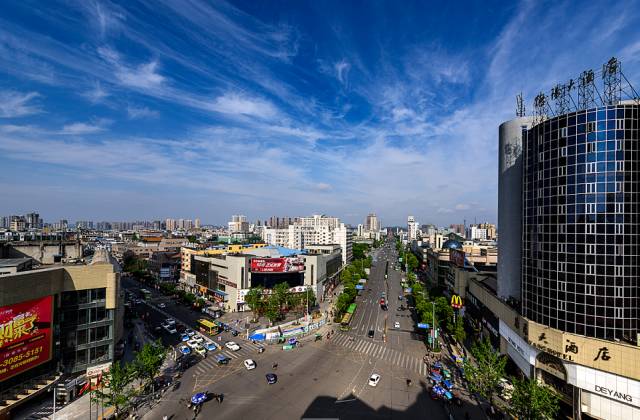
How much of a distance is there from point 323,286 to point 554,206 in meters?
71.9

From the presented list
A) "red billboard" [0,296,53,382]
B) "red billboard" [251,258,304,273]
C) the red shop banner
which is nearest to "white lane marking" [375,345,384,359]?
"red billboard" [251,258,304,273]

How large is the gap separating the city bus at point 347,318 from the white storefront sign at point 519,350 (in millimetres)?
31086

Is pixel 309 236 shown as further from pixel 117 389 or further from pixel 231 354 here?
pixel 117 389

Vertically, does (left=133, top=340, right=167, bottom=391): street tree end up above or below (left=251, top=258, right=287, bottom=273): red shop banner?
below

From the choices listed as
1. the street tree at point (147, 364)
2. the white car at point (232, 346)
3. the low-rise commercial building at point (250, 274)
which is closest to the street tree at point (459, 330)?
the white car at point (232, 346)

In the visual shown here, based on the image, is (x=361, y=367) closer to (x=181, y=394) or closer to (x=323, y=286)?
(x=181, y=394)

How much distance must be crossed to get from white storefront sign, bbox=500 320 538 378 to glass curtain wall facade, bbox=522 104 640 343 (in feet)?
14.7

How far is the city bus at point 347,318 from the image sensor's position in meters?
70.9

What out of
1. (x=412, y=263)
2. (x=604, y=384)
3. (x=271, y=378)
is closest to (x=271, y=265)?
(x=271, y=378)

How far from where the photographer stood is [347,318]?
254ft

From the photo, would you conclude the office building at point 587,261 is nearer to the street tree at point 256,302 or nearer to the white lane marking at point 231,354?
the white lane marking at point 231,354

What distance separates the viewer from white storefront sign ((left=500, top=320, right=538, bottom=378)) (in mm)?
41938

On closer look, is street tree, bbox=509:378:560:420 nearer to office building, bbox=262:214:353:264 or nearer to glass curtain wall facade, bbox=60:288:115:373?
glass curtain wall facade, bbox=60:288:115:373

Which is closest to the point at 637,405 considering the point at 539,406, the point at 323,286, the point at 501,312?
the point at 539,406
